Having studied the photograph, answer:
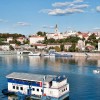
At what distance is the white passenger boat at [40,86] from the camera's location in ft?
50.0

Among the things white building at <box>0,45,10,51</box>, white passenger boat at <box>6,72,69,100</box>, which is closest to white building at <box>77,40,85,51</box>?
white building at <box>0,45,10,51</box>

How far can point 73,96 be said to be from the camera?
16859 mm

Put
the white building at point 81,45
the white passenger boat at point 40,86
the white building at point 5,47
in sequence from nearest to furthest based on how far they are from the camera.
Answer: the white passenger boat at point 40,86 < the white building at point 81,45 < the white building at point 5,47

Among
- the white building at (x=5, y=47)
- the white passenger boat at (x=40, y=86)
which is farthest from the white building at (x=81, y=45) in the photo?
the white passenger boat at (x=40, y=86)

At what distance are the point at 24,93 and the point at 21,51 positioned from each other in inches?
→ 1971

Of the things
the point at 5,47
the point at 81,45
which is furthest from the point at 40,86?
the point at 5,47

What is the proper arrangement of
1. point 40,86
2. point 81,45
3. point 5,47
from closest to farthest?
1. point 40,86
2. point 81,45
3. point 5,47

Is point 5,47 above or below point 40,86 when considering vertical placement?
above

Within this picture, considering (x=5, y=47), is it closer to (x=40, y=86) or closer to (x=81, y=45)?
(x=81, y=45)

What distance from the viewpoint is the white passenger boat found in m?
15.2

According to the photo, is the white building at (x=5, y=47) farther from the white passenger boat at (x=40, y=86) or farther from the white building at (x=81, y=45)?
the white passenger boat at (x=40, y=86)

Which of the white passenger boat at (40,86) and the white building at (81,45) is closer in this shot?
the white passenger boat at (40,86)

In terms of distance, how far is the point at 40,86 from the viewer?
51.5ft

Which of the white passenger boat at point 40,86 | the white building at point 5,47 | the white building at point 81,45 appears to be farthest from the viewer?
the white building at point 5,47
